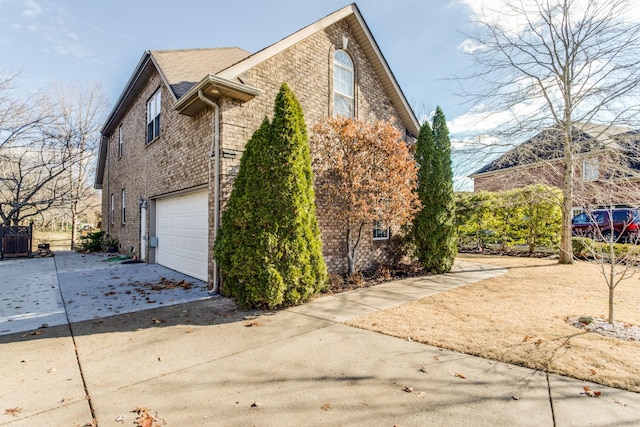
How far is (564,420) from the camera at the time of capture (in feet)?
8.25

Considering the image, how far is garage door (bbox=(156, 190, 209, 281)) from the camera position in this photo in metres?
7.80

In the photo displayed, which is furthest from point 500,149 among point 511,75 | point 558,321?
point 558,321

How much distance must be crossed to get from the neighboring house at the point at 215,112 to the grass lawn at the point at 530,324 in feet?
11.1

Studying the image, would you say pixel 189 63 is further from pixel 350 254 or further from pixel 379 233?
pixel 379 233

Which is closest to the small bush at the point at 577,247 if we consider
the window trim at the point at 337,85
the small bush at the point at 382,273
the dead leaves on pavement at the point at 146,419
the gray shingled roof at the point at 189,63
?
the small bush at the point at 382,273

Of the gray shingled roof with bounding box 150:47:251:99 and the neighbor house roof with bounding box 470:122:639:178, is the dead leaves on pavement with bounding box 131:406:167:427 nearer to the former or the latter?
the gray shingled roof with bounding box 150:47:251:99

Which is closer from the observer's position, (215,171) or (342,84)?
(215,171)

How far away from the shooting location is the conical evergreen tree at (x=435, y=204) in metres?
9.18

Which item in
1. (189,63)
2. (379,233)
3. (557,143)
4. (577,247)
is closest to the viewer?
(379,233)

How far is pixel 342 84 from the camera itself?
933 centimetres

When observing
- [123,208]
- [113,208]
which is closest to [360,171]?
[123,208]

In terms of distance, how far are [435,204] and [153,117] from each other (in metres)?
9.92

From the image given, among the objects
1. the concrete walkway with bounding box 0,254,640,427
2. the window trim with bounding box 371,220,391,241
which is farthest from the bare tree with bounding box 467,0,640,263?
the concrete walkway with bounding box 0,254,640,427

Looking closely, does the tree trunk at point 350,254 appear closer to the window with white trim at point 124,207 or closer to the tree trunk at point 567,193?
the tree trunk at point 567,193
